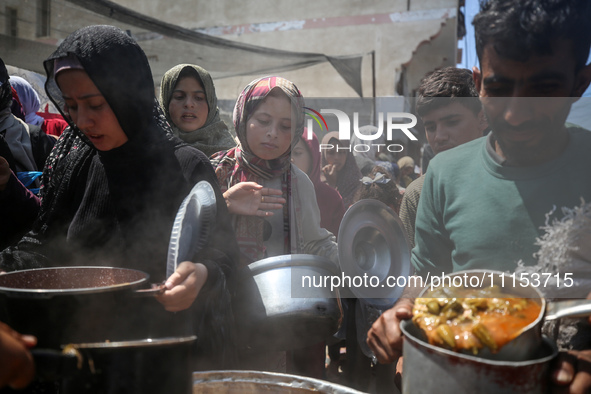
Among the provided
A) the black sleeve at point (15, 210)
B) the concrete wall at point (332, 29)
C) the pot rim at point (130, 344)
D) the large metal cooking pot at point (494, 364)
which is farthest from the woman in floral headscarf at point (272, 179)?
the concrete wall at point (332, 29)

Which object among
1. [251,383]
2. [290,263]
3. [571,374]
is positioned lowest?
[251,383]

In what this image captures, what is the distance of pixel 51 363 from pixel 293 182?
4.58 feet

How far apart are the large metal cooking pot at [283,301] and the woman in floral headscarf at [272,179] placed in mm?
392

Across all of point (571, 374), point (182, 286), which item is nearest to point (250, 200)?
point (182, 286)

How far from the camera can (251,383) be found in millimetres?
1028

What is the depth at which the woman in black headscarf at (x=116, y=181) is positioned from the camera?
4.50 ft

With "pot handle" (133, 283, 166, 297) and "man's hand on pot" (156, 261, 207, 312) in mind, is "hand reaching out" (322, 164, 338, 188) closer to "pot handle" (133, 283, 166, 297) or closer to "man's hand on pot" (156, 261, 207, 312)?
"man's hand on pot" (156, 261, 207, 312)

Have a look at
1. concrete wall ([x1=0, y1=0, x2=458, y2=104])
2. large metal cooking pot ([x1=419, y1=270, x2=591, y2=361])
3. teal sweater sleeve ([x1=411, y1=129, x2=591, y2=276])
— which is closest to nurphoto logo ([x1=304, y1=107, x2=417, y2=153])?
teal sweater sleeve ([x1=411, y1=129, x2=591, y2=276])

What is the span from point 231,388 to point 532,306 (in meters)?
0.67

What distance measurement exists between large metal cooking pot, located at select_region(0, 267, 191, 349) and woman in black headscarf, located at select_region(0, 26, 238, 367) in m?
0.37

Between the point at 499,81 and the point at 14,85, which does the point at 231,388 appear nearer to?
the point at 499,81

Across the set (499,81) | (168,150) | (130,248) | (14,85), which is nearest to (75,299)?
(130,248)

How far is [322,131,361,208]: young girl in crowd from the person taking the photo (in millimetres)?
1572

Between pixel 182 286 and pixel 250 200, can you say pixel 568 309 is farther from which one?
pixel 250 200
